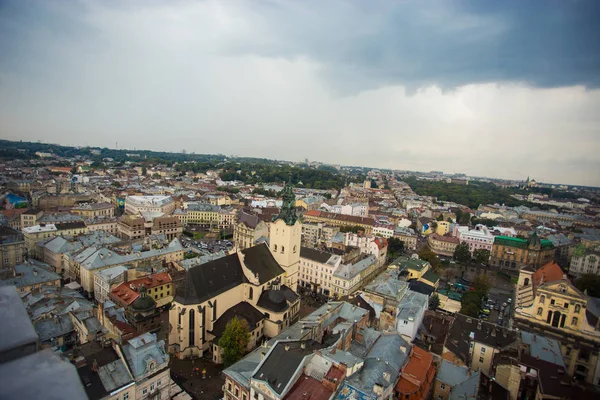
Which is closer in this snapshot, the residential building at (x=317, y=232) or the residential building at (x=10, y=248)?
the residential building at (x=10, y=248)

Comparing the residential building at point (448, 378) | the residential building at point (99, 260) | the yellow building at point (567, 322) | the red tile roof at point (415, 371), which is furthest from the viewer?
the residential building at point (99, 260)

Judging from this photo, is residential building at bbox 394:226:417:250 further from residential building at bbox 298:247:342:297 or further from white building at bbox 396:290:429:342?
white building at bbox 396:290:429:342

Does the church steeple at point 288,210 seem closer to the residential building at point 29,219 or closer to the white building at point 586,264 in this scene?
the white building at point 586,264

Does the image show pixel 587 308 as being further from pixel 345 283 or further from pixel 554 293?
pixel 345 283

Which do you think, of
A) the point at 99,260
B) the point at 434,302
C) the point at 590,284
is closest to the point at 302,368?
the point at 434,302

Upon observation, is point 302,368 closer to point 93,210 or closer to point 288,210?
point 288,210

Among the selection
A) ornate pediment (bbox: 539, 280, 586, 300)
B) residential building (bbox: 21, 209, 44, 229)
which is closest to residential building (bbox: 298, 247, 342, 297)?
ornate pediment (bbox: 539, 280, 586, 300)

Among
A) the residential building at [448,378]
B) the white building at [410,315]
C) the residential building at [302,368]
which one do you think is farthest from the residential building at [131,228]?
the residential building at [448,378]
